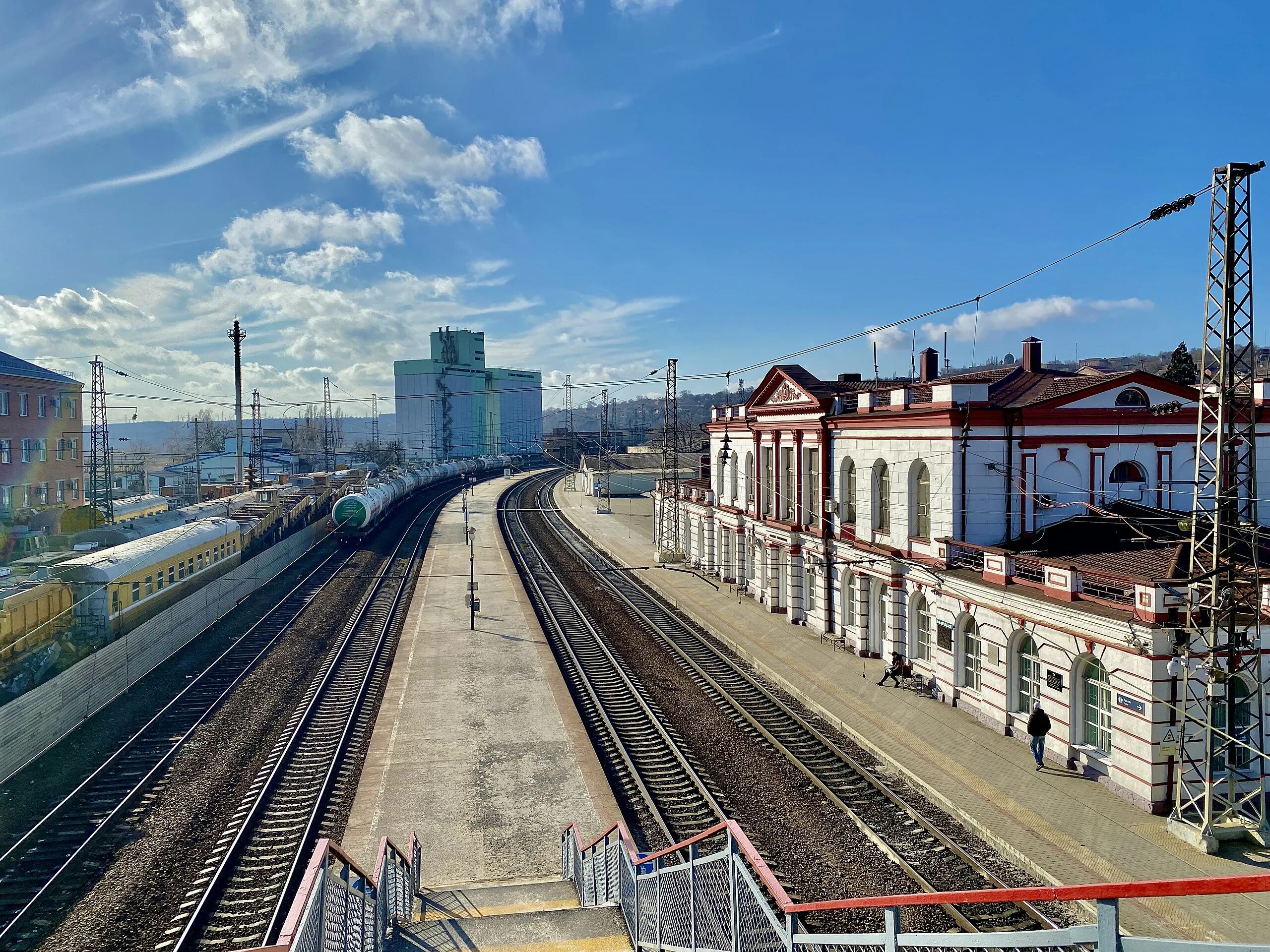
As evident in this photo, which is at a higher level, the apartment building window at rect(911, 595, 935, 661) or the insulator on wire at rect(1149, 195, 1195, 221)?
the insulator on wire at rect(1149, 195, 1195, 221)

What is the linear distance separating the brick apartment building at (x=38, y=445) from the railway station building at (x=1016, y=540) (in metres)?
37.5

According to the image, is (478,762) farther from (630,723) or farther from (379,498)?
(379,498)

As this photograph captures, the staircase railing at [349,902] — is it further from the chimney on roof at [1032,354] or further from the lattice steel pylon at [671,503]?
the lattice steel pylon at [671,503]

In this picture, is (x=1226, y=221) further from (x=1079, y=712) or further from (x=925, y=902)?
(x=925, y=902)

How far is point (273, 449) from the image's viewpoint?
149875 mm

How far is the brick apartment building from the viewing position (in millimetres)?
44406

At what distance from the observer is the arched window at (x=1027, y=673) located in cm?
1808

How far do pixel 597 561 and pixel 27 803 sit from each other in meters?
32.8

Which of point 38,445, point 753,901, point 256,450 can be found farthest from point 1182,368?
point 256,450

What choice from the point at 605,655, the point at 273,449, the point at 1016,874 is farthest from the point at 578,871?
the point at 273,449

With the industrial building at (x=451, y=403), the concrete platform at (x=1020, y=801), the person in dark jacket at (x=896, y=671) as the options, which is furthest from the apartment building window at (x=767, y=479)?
the industrial building at (x=451, y=403)

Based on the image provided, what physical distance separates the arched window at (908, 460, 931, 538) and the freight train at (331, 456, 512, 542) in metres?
40.4

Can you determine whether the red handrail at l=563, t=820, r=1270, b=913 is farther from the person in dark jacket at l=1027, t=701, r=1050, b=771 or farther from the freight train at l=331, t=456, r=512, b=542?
the freight train at l=331, t=456, r=512, b=542

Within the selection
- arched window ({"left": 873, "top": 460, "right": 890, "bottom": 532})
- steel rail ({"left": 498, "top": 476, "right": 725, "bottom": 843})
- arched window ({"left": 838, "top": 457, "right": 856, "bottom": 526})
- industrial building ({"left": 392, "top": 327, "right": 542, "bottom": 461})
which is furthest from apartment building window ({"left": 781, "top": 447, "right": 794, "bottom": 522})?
industrial building ({"left": 392, "top": 327, "right": 542, "bottom": 461})
